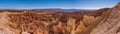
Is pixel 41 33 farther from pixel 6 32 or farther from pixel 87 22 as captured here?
pixel 6 32

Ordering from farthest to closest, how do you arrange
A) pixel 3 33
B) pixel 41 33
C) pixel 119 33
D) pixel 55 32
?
1. pixel 55 32
2. pixel 41 33
3. pixel 3 33
4. pixel 119 33

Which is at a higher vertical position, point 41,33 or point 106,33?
point 106,33

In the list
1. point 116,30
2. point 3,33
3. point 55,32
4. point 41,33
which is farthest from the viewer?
point 55,32

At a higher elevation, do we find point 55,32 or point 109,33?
point 109,33

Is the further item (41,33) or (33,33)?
(41,33)

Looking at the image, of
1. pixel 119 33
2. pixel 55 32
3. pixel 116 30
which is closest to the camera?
pixel 119 33

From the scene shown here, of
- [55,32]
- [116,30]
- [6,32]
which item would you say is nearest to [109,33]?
[116,30]

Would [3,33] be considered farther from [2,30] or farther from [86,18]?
[86,18]

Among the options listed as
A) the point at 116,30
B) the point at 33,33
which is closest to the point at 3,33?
the point at 33,33

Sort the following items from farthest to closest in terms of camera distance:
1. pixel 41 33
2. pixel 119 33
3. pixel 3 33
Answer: pixel 41 33, pixel 3 33, pixel 119 33
